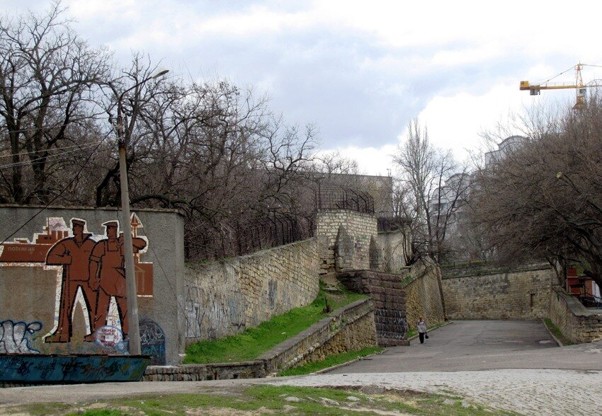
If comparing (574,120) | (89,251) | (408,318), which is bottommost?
(408,318)

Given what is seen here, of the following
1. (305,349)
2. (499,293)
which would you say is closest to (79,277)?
(305,349)

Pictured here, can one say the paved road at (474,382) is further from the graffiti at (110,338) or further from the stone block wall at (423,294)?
the stone block wall at (423,294)

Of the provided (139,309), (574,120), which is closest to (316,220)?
(574,120)

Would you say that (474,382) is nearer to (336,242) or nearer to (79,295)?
(79,295)

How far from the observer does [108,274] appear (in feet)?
73.4

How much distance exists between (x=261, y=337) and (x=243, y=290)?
1.51 metres

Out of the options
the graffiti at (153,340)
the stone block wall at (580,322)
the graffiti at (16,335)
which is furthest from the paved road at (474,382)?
the graffiti at (16,335)

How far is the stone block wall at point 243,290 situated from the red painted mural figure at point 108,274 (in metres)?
2.03

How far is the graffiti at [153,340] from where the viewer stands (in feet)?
73.1

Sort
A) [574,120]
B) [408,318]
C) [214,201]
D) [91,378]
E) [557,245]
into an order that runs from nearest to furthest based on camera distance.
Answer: [91,378] < [214,201] < [574,120] < [557,245] < [408,318]

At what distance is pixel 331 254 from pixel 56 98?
16.4m

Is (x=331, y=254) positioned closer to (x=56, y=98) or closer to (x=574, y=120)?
(x=574, y=120)

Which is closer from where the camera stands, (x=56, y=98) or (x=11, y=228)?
(x=11, y=228)

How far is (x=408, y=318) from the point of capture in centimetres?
4488
